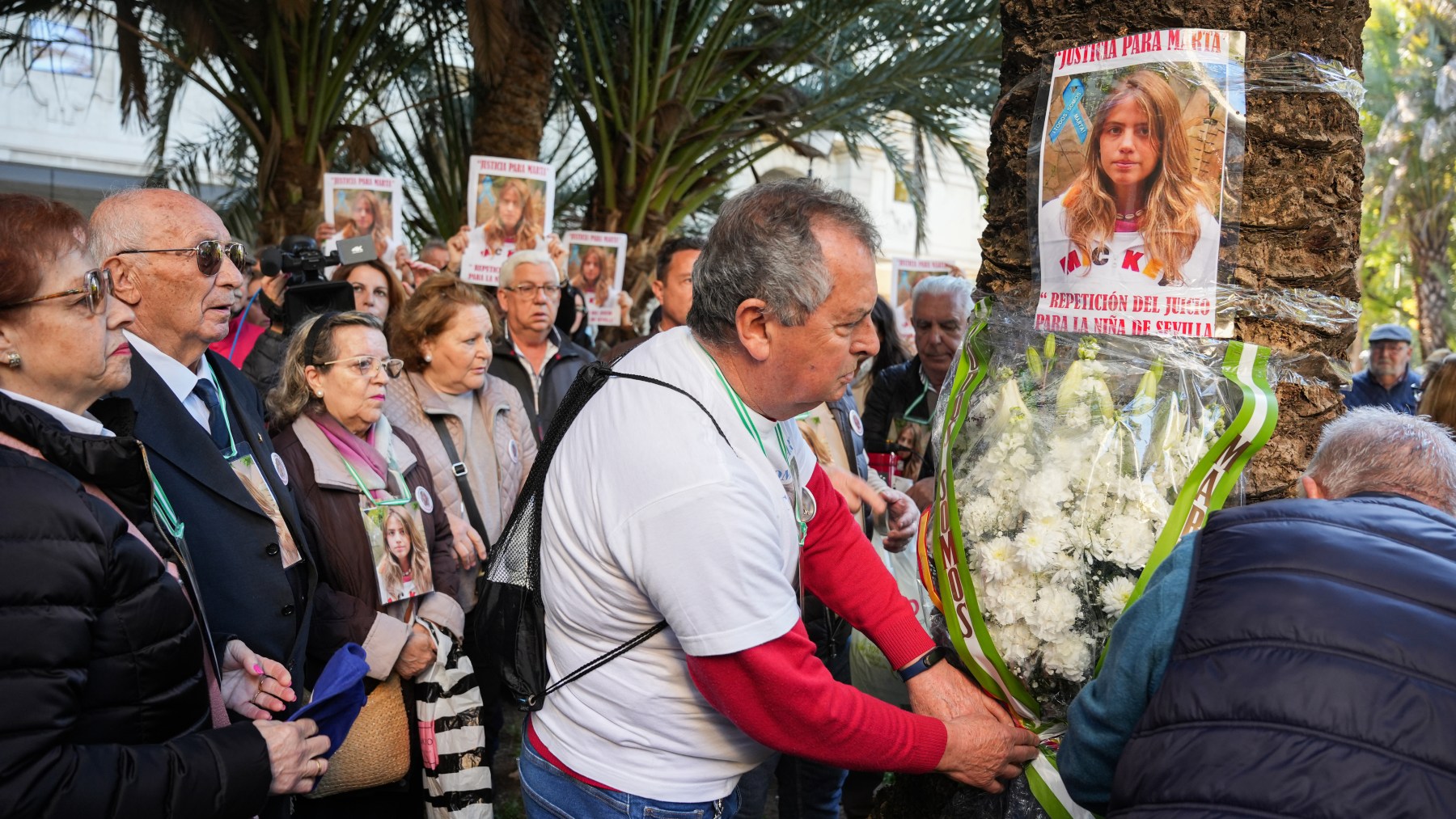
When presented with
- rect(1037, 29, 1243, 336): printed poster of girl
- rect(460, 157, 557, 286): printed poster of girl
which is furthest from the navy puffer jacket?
rect(460, 157, 557, 286): printed poster of girl

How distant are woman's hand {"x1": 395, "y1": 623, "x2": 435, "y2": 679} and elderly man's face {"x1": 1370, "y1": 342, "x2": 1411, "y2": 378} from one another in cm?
885

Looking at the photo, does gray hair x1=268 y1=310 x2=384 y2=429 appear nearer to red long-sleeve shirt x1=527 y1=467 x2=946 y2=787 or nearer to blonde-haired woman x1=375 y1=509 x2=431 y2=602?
blonde-haired woman x1=375 y1=509 x2=431 y2=602

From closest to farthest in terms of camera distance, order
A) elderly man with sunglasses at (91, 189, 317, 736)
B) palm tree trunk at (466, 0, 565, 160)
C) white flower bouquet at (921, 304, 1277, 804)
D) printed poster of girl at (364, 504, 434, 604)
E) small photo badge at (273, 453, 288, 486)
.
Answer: white flower bouquet at (921, 304, 1277, 804) < elderly man with sunglasses at (91, 189, 317, 736) < small photo badge at (273, 453, 288, 486) < printed poster of girl at (364, 504, 434, 604) < palm tree trunk at (466, 0, 565, 160)

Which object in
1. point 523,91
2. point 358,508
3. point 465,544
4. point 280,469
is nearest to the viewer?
point 280,469

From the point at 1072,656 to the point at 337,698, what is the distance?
156cm

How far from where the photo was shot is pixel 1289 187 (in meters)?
2.28

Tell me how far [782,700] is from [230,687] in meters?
1.41

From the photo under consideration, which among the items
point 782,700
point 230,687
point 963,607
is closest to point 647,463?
point 782,700

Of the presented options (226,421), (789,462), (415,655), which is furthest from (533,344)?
(789,462)

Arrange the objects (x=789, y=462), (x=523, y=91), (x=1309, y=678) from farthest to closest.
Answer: (x=523, y=91) < (x=789, y=462) < (x=1309, y=678)

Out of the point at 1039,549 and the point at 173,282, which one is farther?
the point at 173,282

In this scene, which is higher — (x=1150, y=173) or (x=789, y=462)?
(x=1150, y=173)

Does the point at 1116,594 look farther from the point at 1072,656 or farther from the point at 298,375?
the point at 298,375

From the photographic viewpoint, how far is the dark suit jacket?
8.80 feet
